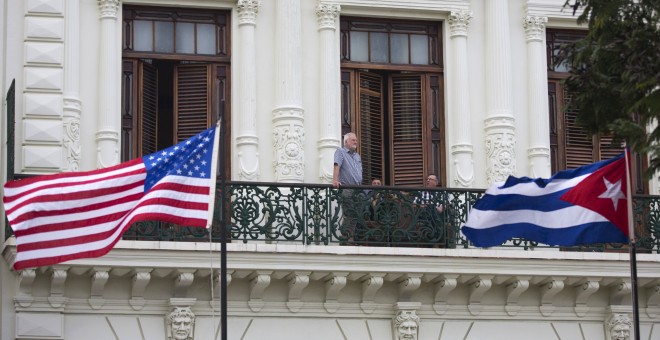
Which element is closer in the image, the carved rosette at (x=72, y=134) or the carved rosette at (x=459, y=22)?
the carved rosette at (x=72, y=134)

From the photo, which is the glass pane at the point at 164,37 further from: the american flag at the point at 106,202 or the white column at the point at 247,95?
the american flag at the point at 106,202

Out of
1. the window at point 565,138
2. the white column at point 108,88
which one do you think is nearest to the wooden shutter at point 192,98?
the white column at point 108,88

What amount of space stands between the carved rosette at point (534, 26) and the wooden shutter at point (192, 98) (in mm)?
4574

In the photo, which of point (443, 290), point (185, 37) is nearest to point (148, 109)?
point (185, 37)

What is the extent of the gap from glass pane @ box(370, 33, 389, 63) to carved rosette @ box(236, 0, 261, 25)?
1822mm

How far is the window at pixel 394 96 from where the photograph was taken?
2759 centimetres

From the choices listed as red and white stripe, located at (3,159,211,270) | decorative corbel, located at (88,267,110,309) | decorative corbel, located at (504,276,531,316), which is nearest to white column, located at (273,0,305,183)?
decorative corbel, located at (88,267,110,309)

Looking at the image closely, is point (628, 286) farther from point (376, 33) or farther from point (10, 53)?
point (10, 53)

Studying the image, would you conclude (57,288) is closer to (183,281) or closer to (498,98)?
(183,281)

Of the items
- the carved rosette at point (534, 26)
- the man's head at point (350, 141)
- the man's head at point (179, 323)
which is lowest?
the man's head at point (179, 323)

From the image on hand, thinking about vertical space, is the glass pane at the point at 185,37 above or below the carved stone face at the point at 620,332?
above

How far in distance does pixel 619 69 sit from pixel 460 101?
25.9 feet

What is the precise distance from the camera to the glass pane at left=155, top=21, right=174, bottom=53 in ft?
88.4

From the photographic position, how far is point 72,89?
2616cm
